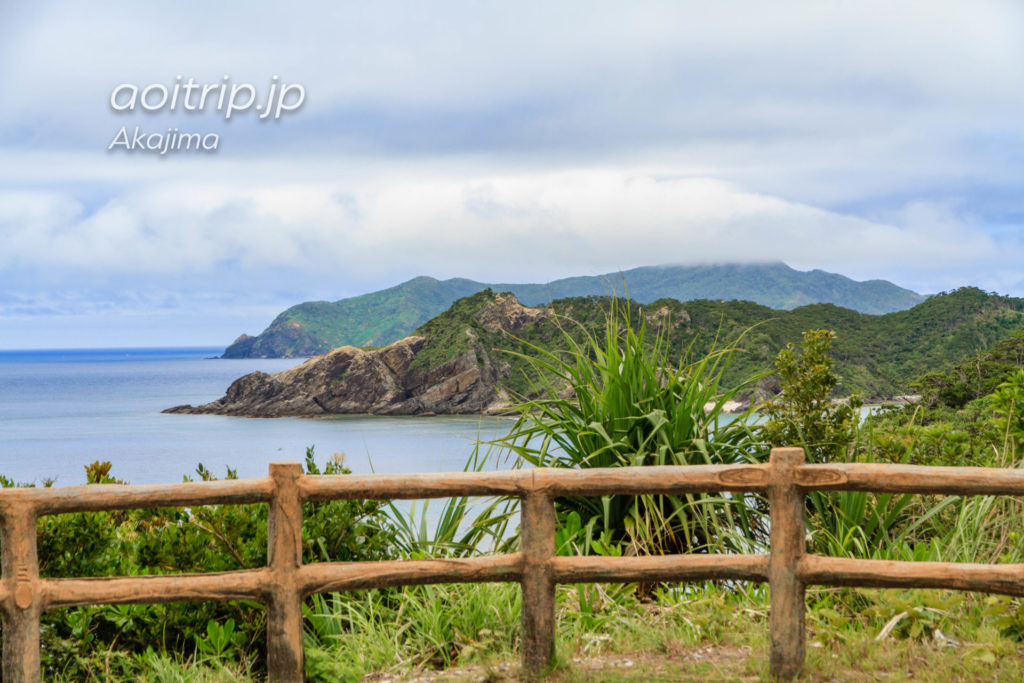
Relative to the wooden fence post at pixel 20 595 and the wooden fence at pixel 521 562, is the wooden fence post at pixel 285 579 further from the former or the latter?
the wooden fence post at pixel 20 595

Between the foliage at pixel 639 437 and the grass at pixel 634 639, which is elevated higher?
the foliage at pixel 639 437

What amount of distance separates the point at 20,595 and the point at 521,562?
2.41m

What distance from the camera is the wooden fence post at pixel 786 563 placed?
4070 mm

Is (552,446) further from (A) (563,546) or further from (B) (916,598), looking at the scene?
(B) (916,598)

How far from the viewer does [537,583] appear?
4176 mm

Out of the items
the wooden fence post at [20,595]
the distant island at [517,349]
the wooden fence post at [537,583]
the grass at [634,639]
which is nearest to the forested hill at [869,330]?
the distant island at [517,349]

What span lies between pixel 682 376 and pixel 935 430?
236 centimetres

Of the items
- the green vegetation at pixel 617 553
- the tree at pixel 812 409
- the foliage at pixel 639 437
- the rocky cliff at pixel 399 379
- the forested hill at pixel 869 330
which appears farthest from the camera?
the rocky cliff at pixel 399 379

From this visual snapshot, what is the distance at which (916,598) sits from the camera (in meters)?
4.84

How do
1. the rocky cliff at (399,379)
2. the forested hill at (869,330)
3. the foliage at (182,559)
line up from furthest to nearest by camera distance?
the rocky cliff at (399,379)
the forested hill at (869,330)
the foliage at (182,559)

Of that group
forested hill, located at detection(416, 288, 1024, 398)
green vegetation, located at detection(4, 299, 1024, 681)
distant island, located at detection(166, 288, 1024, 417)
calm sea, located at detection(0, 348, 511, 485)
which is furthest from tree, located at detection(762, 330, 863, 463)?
distant island, located at detection(166, 288, 1024, 417)

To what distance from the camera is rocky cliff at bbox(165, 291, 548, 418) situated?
206ft

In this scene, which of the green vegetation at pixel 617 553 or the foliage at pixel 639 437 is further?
the foliage at pixel 639 437

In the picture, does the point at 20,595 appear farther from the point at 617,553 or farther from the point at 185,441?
the point at 185,441
